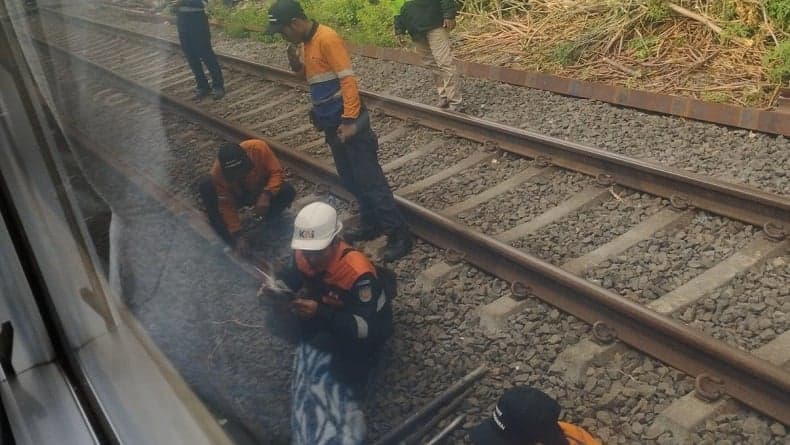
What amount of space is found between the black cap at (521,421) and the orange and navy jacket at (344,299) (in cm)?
20

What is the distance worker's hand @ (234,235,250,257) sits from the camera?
114 cm

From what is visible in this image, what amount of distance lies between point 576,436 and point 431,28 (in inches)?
32.2

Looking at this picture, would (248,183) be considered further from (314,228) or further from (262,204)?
(314,228)

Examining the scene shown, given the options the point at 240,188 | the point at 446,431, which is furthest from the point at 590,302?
the point at 240,188

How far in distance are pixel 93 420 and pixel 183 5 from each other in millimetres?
828

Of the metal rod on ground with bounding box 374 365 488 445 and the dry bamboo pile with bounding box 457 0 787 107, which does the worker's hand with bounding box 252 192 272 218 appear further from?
the dry bamboo pile with bounding box 457 0 787 107

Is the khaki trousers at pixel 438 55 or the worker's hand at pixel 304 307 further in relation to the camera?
the khaki trousers at pixel 438 55

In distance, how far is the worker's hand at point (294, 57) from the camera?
1.22 meters

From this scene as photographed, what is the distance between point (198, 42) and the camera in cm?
117

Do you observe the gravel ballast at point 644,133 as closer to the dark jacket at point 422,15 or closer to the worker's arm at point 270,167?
the dark jacket at point 422,15

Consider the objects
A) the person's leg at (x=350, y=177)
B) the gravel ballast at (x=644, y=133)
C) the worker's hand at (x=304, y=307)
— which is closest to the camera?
the worker's hand at (x=304, y=307)

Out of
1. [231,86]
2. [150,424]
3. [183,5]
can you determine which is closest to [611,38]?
[231,86]

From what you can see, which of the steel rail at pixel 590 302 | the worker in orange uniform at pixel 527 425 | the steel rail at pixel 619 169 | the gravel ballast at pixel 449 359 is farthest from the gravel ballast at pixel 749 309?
the worker in orange uniform at pixel 527 425

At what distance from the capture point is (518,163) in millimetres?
2090
